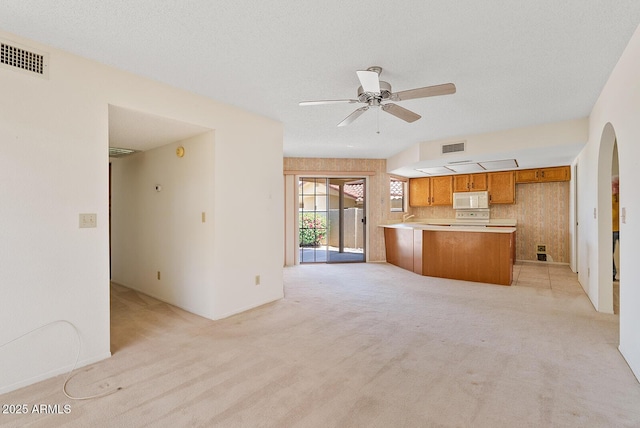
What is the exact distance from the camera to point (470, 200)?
273 inches

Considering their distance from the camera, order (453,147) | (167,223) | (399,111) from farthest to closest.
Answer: (453,147)
(167,223)
(399,111)

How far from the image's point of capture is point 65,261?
2.27m

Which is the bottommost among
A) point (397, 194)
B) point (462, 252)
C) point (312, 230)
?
point (462, 252)

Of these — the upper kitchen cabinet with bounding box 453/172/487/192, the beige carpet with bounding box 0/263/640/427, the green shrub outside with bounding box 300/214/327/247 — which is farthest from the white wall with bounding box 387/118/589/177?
the green shrub outside with bounding box 300/214/327/247

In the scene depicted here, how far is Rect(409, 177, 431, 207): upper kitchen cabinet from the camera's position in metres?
7.61

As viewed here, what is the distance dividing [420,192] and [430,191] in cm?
26

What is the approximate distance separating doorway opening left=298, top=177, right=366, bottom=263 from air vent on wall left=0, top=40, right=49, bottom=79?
4886mm

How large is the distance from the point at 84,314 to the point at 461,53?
11.4 feet

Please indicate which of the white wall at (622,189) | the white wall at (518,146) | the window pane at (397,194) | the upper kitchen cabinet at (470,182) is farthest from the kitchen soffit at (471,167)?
the white wall at (622,189)

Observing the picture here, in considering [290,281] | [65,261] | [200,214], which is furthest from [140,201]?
[290,281]

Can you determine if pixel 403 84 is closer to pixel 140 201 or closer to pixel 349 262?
pixel 140 201

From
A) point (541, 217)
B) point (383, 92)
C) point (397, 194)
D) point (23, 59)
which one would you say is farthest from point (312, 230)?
point (23, 59)

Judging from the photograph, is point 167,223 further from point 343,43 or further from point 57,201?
point 343,43

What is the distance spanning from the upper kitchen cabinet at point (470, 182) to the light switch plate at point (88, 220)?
272 inches
